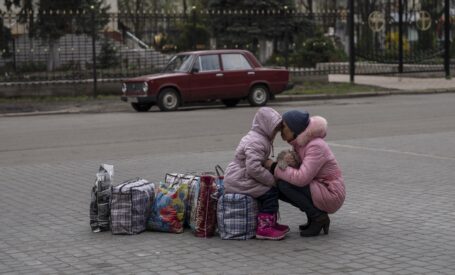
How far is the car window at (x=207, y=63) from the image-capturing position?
23.7m

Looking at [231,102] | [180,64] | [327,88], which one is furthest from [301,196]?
[327,88]

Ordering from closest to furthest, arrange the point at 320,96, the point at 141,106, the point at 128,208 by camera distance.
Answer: the point at 128,208 → the point at 141,106 → the point at 320,96

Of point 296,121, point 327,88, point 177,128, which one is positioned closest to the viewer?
point 296,121

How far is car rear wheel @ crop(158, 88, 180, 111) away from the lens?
23.2 metres

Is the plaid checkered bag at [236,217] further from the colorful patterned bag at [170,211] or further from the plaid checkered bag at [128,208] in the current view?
the plaid checkered bag at [128,208]

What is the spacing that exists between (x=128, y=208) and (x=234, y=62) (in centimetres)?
1662

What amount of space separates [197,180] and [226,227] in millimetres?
583

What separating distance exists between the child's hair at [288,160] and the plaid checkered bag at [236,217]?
15.8 inches

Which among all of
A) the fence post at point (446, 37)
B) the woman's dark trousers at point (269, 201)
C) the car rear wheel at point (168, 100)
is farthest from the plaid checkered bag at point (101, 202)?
the fence post at point (446, 37)

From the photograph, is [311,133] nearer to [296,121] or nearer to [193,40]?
[296,121]

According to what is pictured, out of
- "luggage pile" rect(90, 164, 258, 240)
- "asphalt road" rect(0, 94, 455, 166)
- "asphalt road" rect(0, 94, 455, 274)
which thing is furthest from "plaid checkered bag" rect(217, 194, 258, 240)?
"asphalt road" rect(0, 94, 455, 166)

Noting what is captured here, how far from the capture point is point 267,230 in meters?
7.53

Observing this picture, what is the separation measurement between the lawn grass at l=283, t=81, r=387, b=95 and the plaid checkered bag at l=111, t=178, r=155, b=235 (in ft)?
65.8

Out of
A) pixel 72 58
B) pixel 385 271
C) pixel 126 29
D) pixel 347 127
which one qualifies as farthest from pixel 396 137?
pixel 126 29
